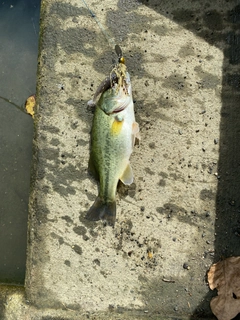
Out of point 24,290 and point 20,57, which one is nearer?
point 24,290

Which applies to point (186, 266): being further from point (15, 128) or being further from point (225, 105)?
point (15, 128)

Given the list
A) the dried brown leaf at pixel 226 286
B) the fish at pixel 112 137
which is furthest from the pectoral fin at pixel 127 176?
the dried brown leaf at pixel 226 286

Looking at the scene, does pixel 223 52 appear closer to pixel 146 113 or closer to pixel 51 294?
pixel 146 113

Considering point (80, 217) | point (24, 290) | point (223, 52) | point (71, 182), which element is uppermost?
point (223, 52)

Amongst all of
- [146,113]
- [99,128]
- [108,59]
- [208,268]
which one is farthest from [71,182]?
[208,268]

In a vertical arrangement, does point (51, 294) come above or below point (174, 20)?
below

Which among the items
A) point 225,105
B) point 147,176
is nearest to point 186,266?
point 147,176

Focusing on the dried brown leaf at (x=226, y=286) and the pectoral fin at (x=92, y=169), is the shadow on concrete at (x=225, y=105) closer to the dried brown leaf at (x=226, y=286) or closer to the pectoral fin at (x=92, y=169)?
the dried brown leaf at (x=226, y=286)

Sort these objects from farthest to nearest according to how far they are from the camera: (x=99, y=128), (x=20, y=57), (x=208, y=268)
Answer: (x=20, y=57) → (x=208, y=268) → (x=99, y=128)
